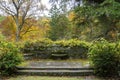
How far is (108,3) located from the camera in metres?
9.90

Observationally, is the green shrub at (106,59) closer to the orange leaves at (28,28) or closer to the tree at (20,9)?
the tree at (20,9)

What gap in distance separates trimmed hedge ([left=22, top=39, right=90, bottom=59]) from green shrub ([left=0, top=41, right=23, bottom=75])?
98.2 inches

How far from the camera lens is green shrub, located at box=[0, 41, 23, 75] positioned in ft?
24.8

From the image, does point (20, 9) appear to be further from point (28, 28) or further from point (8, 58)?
point (8, 58)

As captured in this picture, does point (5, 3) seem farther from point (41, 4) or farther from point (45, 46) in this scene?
point (45, 46)

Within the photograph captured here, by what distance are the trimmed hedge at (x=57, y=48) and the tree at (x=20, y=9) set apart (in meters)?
17.6

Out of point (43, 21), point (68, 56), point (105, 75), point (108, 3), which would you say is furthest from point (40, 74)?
point (43, 21)

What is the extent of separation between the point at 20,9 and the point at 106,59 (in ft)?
78.2

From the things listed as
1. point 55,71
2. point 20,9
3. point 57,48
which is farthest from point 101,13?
point 20,9

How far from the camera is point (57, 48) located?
34.1ft

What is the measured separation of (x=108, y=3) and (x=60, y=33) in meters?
19.4

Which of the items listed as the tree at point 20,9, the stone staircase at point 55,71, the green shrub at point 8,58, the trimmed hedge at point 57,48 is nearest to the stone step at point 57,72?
the stone staircase at point 55,71

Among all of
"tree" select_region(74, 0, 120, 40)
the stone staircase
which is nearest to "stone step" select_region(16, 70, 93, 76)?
the stone staircase

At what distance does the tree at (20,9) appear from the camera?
2838cm
